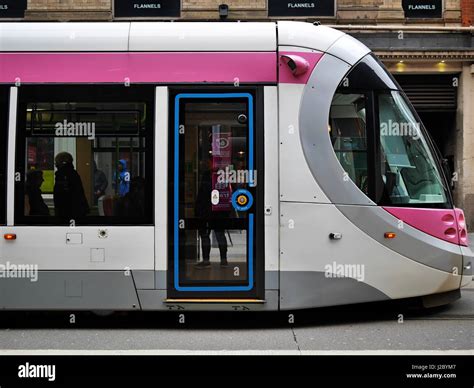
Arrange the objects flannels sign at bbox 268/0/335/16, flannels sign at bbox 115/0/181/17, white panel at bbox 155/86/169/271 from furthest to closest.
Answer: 1. flannels sign at bbox 115/0/181/17
2. flannels sign at bbox 268/0/335/16
3. white panel at bbox 155/86/169/271

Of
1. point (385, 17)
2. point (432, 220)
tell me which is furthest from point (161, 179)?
point (385, 17)

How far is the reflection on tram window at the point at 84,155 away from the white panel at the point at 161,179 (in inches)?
6.9

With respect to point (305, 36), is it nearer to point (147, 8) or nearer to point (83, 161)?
point (83, 161)

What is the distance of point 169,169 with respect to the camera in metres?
5.62

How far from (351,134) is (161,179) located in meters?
2.08

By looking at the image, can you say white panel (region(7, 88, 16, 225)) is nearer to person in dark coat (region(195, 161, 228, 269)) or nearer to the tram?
the tram

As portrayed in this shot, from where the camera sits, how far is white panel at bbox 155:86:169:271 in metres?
5.58

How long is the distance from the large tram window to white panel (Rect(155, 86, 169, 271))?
0.43 ft

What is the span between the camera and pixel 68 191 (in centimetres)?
567

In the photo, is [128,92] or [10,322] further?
[10,322]

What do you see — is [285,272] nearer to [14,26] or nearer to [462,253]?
[462,253]

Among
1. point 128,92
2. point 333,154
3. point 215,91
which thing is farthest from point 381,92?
point 128,92

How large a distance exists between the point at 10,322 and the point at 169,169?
266cm

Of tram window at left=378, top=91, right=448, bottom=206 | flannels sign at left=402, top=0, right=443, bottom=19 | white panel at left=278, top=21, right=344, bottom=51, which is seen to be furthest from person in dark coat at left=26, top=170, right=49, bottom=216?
flannels sign at left=402, top=0, right=443, bottom=19
